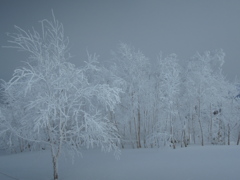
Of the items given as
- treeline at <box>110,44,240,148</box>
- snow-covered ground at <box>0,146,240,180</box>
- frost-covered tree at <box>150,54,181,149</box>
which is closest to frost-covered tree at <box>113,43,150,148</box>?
treeline at <box>110,44,240,148</box>

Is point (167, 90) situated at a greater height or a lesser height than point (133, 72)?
lesser

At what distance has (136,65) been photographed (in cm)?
1814

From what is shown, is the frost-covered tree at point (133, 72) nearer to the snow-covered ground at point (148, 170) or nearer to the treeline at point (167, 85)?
the treeline at point (167, 85)

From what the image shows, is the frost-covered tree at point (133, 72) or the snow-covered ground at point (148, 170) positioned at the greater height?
the frost-covered tree at point (133, 72)

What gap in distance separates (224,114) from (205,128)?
13.1 feet

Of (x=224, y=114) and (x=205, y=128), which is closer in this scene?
(x=224, y=114)

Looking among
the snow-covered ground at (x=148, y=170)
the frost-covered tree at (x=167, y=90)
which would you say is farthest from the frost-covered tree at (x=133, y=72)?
the snow-covered ground at (x=148, y=170)

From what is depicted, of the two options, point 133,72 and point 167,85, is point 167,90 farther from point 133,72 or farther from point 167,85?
point 133,72

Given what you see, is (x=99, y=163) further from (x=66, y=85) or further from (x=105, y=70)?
(x=105, y=70)

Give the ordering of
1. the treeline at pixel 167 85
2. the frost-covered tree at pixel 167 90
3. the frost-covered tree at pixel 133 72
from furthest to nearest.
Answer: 1. the frost-covered tree at pixel 133 72
2. the treeline at pixel 167 85
3. the frost-covered tree at pixel 167 90

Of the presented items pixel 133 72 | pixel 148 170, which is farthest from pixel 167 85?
pixel 148 170

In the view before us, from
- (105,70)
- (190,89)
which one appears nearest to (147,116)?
(190,89)

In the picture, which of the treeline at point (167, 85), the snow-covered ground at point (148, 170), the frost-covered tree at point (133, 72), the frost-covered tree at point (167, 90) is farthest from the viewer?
the frost-covered tree at point (133, 72)

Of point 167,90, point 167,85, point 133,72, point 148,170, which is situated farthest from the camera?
point 133,72
